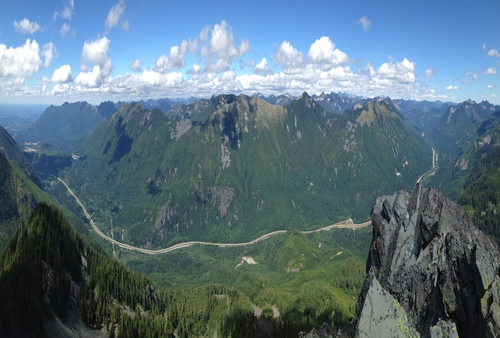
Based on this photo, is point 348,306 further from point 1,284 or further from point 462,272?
point 1,284

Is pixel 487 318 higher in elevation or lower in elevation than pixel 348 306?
higher

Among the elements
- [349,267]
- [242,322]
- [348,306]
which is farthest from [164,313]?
[349,267]

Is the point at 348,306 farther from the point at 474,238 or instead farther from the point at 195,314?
the point at 474,238

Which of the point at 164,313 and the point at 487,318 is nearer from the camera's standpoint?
the point at 487,318

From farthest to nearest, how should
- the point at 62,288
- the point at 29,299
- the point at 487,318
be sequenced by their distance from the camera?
the point at 62,288 < the point at 29,299 < the point at 487,318

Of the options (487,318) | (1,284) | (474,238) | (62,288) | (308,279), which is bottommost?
(308,279)

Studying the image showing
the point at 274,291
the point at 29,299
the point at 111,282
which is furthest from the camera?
the point at 274,291
